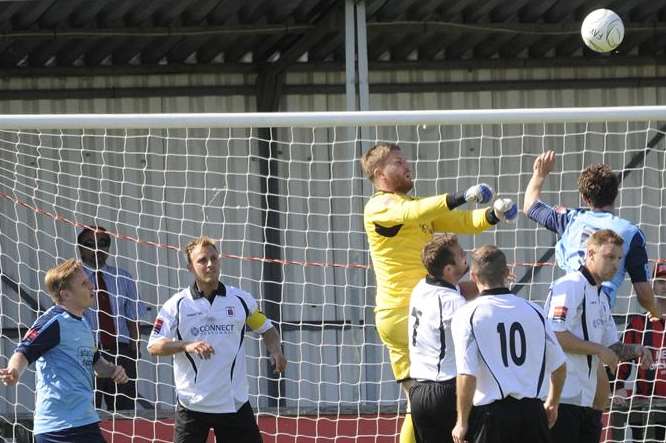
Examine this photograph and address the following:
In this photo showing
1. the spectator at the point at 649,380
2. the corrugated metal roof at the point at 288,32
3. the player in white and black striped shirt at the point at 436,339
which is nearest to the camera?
the player in white and black striped shirt at the point at 436,339

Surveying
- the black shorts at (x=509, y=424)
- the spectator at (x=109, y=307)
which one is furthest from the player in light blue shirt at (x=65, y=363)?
the spectator at (x=109, y=307)

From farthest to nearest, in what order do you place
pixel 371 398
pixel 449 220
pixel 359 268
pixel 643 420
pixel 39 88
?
pixel 39 88 → pixel 371 398 → pixel 359 268 → pixel 643 420 → pixel 449 220

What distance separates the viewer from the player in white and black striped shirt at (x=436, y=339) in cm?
805

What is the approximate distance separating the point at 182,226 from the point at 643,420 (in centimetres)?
528

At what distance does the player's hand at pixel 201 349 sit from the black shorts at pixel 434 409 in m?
1.24

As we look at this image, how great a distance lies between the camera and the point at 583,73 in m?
15.4

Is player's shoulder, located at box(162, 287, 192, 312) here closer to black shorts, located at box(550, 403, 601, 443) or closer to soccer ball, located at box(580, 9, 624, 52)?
A: black shorts, located at box(550, 403, 601, 443)

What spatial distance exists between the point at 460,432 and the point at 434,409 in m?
0.42

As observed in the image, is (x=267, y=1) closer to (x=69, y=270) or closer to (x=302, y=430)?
(x=302, y=430)

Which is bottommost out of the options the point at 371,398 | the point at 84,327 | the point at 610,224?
the point at 371,398

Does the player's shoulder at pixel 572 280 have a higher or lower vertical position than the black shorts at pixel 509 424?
higher

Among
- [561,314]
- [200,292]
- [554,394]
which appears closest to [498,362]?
[554,394]

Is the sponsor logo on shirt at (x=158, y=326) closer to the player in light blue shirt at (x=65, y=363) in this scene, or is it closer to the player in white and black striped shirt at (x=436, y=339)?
the player in light blue shirt at (x=65, y=363)

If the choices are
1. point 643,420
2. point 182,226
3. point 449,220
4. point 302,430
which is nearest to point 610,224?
point 449,220
